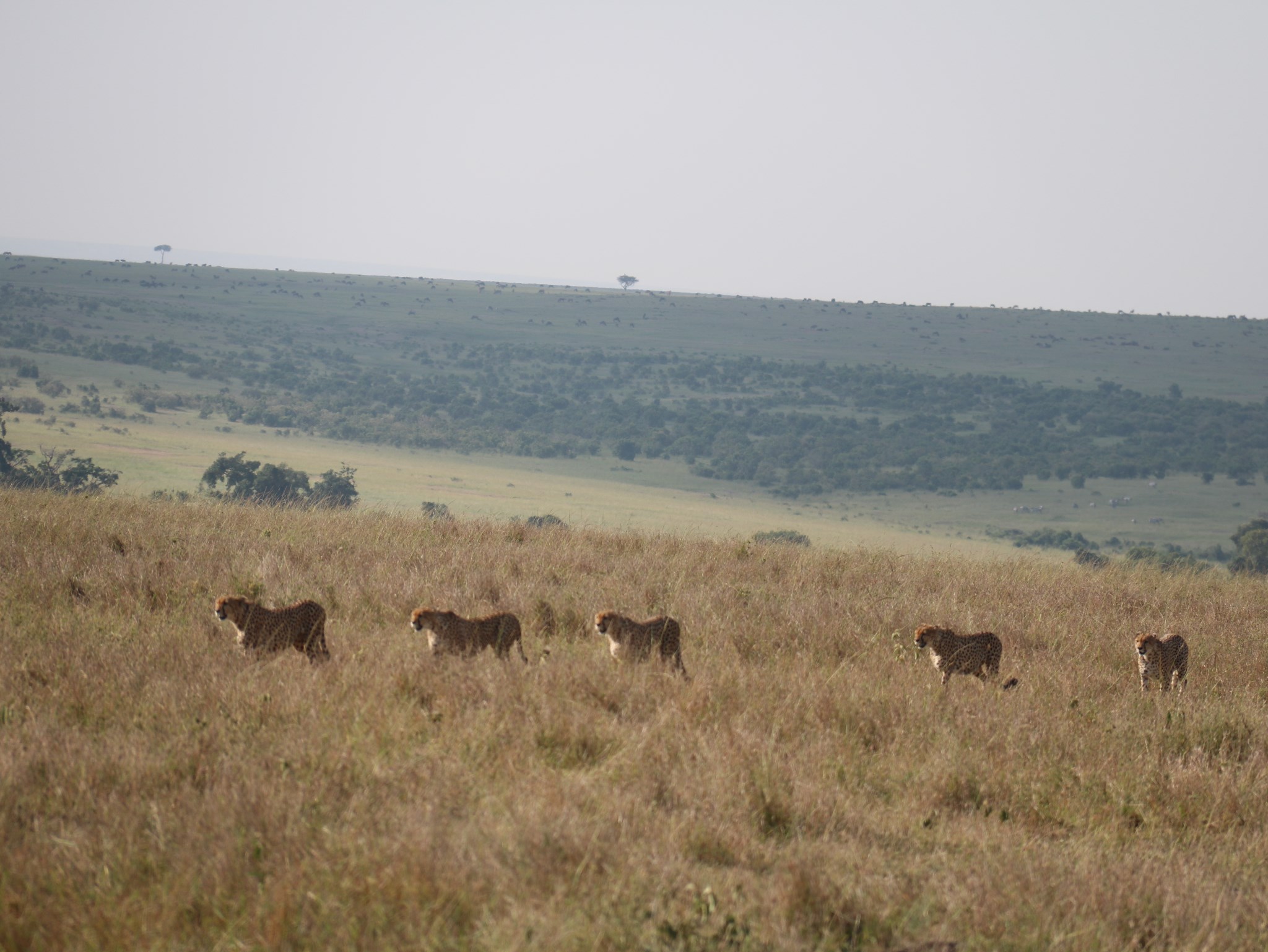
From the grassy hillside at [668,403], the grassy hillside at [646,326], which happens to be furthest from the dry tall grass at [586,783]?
the grassy hillside at [646,326]

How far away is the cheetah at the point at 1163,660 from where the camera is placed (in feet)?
19.1

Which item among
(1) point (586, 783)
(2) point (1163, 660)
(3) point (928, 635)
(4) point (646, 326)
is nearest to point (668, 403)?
(4) point (646, 326)

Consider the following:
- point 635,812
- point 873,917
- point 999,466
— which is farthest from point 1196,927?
point 999,466

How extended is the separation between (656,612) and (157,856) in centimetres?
432

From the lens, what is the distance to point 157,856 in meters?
3.02

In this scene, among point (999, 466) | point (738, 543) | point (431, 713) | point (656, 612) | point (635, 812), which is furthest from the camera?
point (999, 466)

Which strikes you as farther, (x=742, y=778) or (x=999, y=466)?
(x=999, y=466)

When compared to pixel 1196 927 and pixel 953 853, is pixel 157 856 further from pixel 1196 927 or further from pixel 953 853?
pixel 1196 927

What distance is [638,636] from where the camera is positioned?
5324 millimetres

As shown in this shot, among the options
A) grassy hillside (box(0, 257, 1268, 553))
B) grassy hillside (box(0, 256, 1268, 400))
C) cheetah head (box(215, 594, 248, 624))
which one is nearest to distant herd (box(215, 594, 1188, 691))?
cheetah head (box(215, 594, 248, 624))

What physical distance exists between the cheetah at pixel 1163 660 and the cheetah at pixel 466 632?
3.67 m

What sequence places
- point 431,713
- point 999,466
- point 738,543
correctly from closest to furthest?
1. point 431,713
2. point 738,543
3. point 999,466

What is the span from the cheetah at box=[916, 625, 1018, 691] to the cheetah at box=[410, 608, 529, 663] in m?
2.31

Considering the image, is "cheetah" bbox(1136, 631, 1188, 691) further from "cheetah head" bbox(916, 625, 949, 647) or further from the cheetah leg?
the cheetah leg
